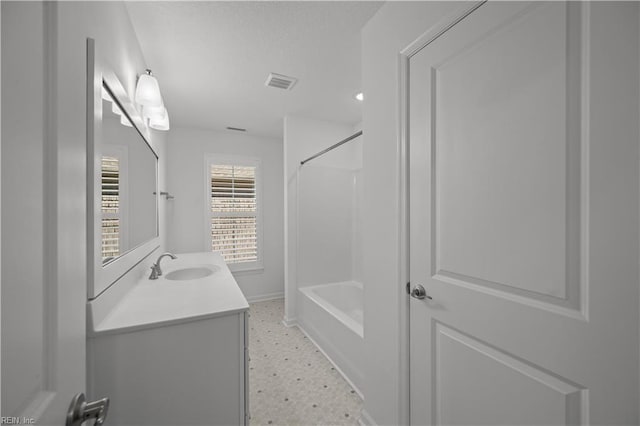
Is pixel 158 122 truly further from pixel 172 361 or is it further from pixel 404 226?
pixel 404 226

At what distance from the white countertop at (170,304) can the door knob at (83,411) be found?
1.64ft

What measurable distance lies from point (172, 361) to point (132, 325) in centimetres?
22

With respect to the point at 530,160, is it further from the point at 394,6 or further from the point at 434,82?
the point at 394,6

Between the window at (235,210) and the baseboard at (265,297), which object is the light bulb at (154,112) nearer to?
the window at (235,210)

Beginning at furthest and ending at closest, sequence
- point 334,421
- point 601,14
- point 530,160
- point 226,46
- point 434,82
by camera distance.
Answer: point 226,46
point 334,421
point 434,82
point 530,160
point 601,14

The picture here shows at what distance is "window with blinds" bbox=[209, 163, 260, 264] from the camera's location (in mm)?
3686

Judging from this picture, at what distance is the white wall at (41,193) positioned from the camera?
39cm

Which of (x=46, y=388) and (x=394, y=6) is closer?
(x=46, y=388)

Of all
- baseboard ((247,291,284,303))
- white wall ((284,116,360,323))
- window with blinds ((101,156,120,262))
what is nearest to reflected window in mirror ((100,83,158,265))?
window with blinds ((101,156,120,262))

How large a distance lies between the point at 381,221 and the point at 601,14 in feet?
3.28

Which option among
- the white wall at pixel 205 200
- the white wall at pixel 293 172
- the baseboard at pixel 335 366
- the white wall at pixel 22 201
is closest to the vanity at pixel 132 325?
the white wall at pixel 22 201

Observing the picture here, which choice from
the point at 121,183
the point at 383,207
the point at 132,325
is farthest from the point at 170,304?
the point at 383,207

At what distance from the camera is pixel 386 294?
138 centimetres

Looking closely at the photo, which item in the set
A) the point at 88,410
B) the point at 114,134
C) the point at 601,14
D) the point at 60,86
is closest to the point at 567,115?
the point at 601,14
